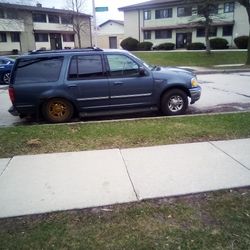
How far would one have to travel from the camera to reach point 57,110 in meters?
7.80

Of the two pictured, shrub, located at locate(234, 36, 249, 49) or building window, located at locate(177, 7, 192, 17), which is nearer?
shrub, located at locate(234, 36, 249, 49)

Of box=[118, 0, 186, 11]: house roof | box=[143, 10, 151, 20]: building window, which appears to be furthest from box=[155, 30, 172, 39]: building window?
box=[118, 0, 186, 11]: house roof

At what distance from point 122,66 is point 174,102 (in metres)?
1.68

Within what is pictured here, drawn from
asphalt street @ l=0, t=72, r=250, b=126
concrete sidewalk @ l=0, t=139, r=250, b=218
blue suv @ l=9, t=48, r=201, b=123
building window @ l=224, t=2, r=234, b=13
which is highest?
building window @ l=224, t=2, r=234, b=13

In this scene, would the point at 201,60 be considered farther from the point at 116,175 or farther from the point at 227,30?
the point at 116,175

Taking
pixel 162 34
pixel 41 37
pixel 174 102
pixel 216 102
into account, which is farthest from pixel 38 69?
pixel 41 37

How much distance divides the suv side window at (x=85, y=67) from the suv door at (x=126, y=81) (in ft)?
0.89

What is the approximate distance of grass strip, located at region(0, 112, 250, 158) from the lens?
5.90 metres

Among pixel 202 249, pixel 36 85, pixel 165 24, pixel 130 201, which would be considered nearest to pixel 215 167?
pixel 130 201

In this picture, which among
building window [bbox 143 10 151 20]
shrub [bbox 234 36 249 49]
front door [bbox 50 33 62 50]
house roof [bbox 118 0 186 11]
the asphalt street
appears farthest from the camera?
front door [bbox 50 33 62 50]

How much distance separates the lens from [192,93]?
8242 millimetres

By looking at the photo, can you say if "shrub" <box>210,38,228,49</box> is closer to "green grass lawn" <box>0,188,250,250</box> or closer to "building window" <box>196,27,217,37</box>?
"building window" <box>196,27,217,37</box>

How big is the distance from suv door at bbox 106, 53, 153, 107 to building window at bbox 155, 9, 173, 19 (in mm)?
44778

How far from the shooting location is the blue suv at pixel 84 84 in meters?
7.54
